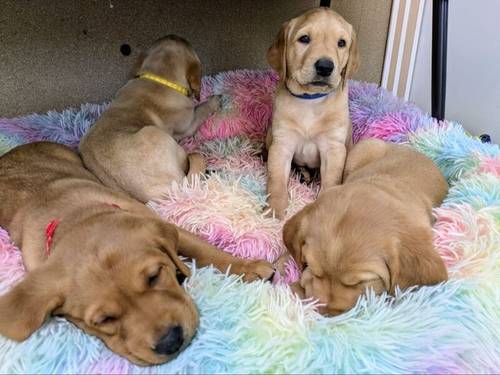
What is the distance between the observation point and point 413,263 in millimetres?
1647

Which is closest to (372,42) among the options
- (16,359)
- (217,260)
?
(217,260)

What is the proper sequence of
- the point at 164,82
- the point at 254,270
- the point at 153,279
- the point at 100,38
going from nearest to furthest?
the point at 153,279, the point at 254,270, the point at 164,82, the point at 100,38

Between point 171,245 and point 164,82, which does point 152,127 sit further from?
point 171,245

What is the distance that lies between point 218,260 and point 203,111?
173 centimetres

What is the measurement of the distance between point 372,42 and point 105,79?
2578 millimetres

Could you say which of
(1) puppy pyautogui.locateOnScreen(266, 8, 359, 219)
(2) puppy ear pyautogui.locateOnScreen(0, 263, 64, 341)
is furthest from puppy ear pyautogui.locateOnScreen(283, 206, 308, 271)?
(2) puppy ear pyautogui.locateOnScreen(0, 263, 64, 341)

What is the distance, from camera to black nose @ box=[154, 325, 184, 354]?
4.72 feet

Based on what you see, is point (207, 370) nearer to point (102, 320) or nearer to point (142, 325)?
point (142, 325)

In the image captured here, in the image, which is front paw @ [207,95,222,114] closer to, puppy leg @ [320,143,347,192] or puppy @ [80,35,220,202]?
puppy @ [80,35,220,202]

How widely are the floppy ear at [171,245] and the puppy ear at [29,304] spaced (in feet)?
1.10

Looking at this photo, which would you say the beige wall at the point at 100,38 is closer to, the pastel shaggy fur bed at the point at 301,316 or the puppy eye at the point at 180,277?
the pastel shaggy fur bed at the point at 301,316

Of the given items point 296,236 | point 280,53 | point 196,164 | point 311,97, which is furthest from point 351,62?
point 296,236

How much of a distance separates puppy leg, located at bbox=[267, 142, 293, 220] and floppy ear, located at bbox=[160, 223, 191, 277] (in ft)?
3.17

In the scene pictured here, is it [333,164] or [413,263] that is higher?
[413,263]
